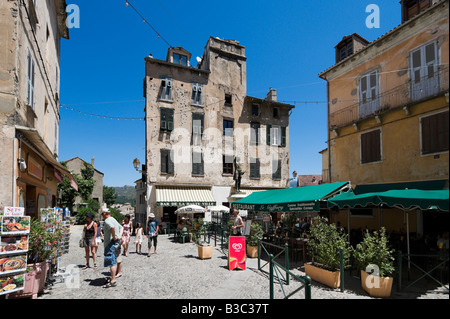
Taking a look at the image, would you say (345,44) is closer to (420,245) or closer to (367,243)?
(420,245)

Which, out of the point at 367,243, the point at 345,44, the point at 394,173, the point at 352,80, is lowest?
the point at 367,243

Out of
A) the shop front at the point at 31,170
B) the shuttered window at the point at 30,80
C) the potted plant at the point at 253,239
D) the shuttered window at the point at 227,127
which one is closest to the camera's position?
the shop front at the point at 31,170

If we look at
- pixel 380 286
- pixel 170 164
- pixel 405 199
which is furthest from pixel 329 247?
pixel 170 164

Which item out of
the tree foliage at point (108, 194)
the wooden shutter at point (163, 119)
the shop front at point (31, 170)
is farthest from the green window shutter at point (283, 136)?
the tree foliage at point (108, 194)

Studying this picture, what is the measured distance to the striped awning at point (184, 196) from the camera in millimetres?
20497

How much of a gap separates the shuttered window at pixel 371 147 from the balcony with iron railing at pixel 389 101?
0.73 m

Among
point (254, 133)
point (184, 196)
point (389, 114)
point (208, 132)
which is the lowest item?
point (184, 196)

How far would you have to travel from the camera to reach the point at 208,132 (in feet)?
76.9

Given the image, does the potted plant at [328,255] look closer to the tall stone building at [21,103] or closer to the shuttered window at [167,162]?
the tall stone building at [21,103]

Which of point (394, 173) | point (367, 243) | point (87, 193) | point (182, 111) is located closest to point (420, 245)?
point (394, 173)

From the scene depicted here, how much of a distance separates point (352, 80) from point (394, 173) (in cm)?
476

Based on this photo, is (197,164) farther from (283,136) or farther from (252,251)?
(252,251)

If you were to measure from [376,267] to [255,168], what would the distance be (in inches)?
757

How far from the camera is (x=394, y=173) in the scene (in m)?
Result: 9.30
